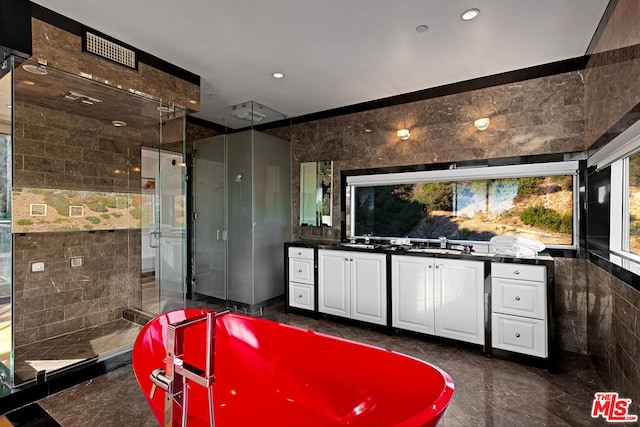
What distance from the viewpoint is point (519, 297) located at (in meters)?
2.71

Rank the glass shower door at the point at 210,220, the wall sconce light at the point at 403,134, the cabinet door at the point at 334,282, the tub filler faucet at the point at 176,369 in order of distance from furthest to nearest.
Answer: the glass shower door at the point at 210,220, the wall sconce light at the point at 403,134, the cabinet door at the point at 334,282, the tub filler faucet at the point at 176,369

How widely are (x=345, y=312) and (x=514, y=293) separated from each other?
5.60 ft

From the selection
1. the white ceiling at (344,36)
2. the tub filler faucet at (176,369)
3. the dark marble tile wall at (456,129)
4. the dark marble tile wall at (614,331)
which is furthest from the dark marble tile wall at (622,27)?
the tub filler faucet at (176,369)

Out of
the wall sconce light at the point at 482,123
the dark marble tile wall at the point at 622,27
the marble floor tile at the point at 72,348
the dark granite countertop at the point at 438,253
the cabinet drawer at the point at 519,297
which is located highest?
the dark marble tile wall at the point at 622,27

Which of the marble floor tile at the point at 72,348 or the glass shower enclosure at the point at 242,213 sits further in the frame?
the glass shower enclosure at the point at 242,213

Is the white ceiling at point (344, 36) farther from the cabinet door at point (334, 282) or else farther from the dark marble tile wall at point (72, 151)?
the cabinet door at point (334, 282)

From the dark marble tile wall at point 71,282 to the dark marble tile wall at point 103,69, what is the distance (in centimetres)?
142

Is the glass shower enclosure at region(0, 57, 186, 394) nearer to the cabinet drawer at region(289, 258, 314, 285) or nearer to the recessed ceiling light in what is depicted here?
the cabinet drawer at region(289, 258, 314, 285)

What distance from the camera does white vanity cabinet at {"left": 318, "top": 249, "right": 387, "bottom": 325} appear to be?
3.41 metres

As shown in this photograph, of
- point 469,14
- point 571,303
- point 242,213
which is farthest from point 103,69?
point 571,303

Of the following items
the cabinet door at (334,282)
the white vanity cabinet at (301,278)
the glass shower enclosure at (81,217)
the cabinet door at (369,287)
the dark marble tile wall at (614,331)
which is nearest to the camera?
the dark marble tile wall at (614,331)

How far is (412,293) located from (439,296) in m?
0.26

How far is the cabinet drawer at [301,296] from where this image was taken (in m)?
3.92

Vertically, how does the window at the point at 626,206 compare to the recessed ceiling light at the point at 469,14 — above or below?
below
